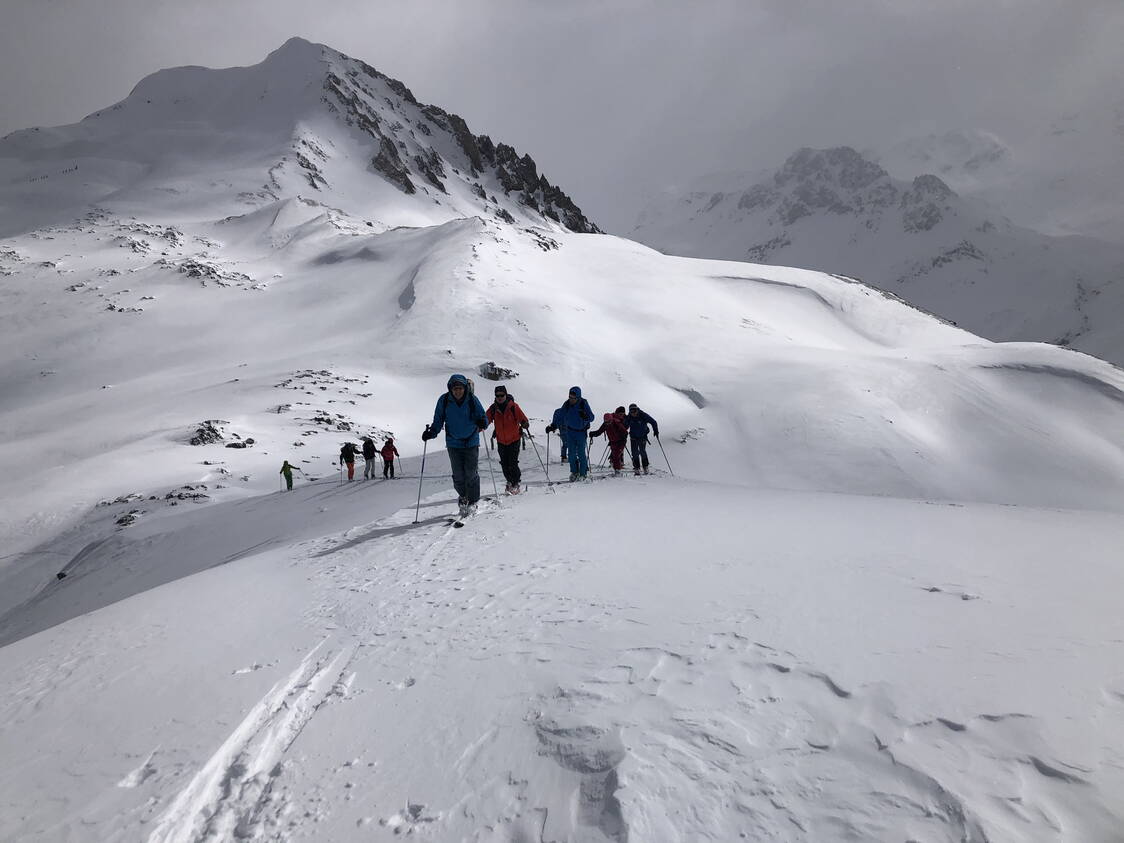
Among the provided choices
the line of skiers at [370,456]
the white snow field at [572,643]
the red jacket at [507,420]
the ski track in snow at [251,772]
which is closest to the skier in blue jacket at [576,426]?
the white snow field at [572,643]

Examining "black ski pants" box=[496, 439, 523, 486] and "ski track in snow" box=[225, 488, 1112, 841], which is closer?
"ski track in snow" box=[225, 488, 1112, 841]

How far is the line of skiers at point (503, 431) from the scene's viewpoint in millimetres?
9086

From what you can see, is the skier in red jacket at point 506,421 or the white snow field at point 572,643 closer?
the white snow field at point 572,643

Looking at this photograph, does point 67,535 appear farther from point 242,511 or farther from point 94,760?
Answer: point 94,760

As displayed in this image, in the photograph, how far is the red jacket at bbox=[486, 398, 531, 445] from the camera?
10.3 meters

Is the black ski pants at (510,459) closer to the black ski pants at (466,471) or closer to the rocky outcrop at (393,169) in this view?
the black ski pants at (466,471)

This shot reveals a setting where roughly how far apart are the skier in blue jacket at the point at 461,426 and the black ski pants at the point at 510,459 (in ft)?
4.80

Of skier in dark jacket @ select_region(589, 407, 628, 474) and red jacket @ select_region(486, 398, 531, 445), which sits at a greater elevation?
red jacket @ select_region(486, 398, 531, 445)

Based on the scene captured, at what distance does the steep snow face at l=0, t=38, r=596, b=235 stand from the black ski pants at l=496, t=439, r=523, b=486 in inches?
2580

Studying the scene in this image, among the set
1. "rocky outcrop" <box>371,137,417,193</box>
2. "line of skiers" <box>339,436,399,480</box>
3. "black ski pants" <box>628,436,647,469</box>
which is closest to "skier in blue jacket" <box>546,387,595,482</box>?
"black ski pants" <box>628,436,647,469</box>

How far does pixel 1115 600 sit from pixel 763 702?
9.72 ft

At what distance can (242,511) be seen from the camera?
43.7 ft

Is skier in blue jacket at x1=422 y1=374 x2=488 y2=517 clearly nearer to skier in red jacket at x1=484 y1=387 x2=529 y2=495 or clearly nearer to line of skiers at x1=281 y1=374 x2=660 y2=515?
line of skiers at x1=281 y1=374 x2=660 y2=515

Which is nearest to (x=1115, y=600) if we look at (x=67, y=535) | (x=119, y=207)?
(x=67, y=535)
